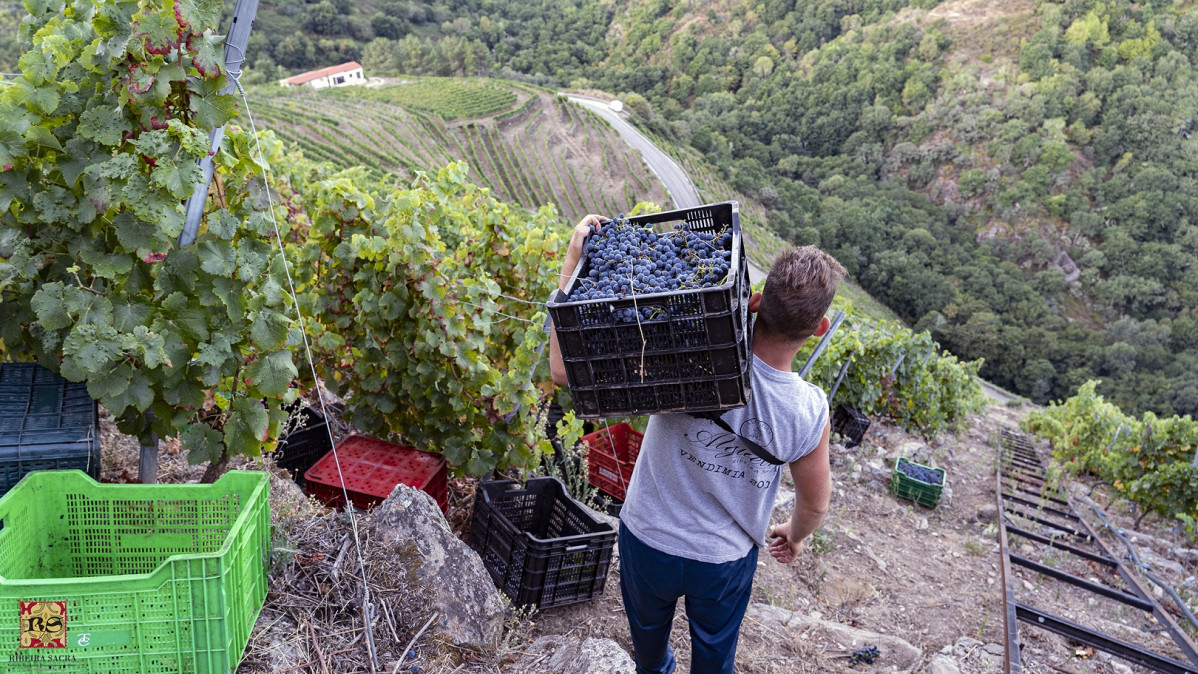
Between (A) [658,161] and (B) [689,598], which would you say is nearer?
(B) [689,598]

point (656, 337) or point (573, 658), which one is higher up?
point (656, 337)

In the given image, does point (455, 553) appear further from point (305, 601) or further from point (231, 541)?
point (231, 541)

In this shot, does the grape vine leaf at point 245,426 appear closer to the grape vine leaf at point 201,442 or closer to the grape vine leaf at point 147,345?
the grape vine leaf at point 201,442

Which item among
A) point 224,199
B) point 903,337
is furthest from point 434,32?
point 224,199

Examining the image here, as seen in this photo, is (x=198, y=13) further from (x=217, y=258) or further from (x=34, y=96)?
(x=217, y=258)

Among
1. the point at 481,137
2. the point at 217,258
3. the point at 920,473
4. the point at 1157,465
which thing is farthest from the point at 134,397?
the point at 481,137

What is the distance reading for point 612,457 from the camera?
4.82 meters

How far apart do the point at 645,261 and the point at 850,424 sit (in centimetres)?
815

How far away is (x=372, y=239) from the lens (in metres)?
3.65

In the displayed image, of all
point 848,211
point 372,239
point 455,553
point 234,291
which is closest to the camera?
point 234,291

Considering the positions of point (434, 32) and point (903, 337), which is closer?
point (903, 337)

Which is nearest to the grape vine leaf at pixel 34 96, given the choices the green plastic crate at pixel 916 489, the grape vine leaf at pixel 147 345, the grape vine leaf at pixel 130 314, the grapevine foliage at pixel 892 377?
the grape vine leaf at pixel 130 314

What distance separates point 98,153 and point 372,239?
1487 millimetres

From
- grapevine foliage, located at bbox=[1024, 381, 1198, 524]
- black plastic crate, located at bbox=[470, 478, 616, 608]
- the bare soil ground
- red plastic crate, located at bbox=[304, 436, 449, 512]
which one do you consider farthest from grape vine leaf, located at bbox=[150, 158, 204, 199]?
grapevine foliage, located at bbox=[1024, 381, 1198, 524]
